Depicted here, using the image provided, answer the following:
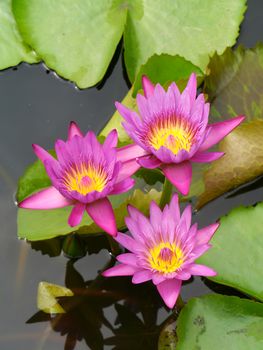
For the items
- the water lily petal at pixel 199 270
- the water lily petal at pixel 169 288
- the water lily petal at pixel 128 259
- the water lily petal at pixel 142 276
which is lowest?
the water lily petal at pixel 169 288

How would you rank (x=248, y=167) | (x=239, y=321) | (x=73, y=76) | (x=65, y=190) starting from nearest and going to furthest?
(x=65, y=190)
(x=239, y=321)
(x=248, y=167)
(x=73, y=76)

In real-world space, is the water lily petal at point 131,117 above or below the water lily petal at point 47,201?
above

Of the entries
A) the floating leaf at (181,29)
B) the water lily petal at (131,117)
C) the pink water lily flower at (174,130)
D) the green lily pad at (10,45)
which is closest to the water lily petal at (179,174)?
the pink water lily flower at (174,130)

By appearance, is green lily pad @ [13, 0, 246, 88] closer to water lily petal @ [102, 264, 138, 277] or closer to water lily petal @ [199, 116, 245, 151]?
water lily petal @ [199, 116, 245, 151]

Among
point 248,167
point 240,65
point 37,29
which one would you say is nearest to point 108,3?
point 37,29

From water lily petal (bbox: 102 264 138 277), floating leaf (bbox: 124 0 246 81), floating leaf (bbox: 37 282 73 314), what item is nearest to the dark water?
floating leaf (bbox: 37 282 73 314)

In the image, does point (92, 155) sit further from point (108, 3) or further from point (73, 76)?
point (108, 3)

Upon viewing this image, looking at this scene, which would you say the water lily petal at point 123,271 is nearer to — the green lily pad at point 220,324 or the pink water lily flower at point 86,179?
the pink water lily flower at point 86,179

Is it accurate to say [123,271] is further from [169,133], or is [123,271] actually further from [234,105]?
[234,105]
